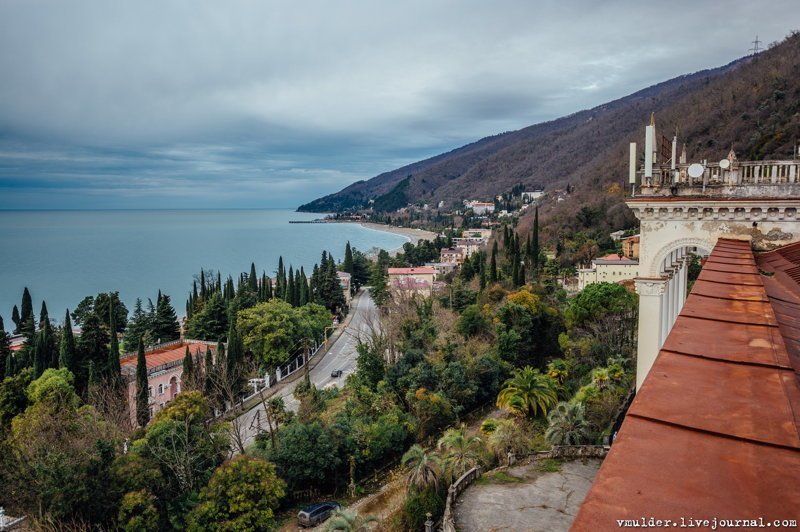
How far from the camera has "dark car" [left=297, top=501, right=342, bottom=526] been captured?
49.9 feet

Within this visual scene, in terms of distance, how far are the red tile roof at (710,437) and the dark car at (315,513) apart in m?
14.6

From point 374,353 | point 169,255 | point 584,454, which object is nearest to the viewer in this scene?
point 584,454

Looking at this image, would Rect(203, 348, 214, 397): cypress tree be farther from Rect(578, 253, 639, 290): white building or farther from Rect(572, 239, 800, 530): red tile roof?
Rect(578, 253, 639, 290): white building

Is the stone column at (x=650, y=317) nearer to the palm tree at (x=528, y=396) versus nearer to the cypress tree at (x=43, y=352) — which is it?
the palm tree at (x=528, y=396)

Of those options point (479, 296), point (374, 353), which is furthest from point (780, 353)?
point (479, 296)

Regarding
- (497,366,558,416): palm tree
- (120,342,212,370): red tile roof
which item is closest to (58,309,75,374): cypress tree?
(120,342,212,370): red tile roof

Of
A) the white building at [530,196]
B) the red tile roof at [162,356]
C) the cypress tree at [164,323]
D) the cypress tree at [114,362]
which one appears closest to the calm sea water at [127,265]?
the cypress tree at [164,323]

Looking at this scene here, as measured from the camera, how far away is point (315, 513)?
1545 cm

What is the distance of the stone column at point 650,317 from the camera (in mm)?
8141

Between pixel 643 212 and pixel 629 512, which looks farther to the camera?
pixel 643 212

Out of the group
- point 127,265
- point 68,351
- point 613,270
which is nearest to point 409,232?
point 127,265

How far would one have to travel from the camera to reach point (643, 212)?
8.16 m

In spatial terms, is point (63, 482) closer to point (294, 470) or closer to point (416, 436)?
point (294, 470)

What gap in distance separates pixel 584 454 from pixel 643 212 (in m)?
8.84
